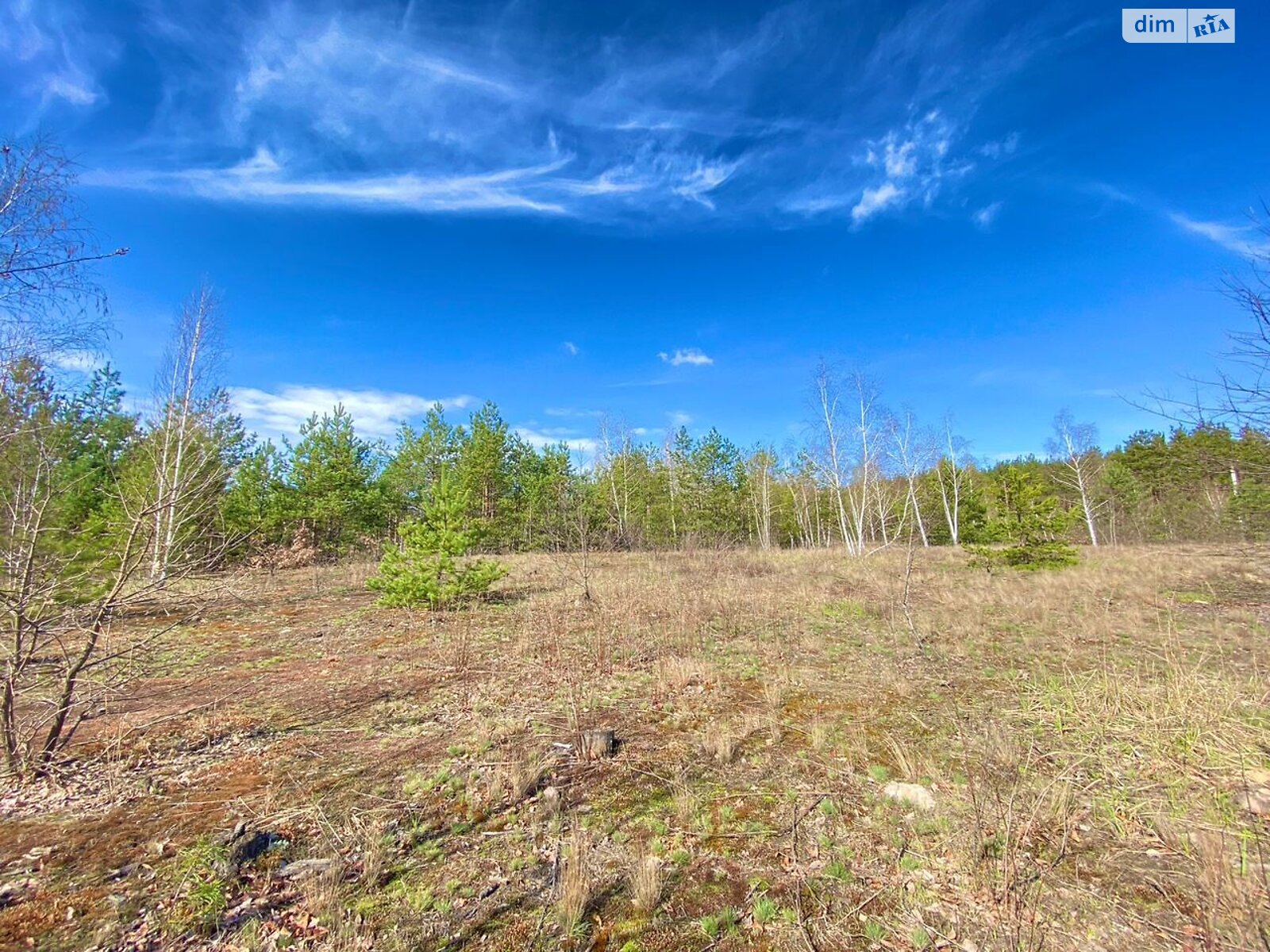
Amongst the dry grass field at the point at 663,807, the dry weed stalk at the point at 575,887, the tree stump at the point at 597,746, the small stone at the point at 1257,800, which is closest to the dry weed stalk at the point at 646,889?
the dry grass field at the point at 663,807

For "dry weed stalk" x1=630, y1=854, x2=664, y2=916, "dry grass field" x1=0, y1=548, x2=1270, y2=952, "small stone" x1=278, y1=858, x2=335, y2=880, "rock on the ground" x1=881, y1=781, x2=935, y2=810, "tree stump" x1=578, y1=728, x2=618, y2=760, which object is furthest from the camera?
"tree stump" x1=578, y1=728, x2=618, y2=760

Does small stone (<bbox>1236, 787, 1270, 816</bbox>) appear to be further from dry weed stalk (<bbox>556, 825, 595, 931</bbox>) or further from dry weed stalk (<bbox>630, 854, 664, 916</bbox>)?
dry weed stalk (<bbox>556, 825, 595, 931</bbox>)

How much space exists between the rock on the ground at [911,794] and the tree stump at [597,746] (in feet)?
6.74

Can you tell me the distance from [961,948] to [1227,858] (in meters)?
1.46

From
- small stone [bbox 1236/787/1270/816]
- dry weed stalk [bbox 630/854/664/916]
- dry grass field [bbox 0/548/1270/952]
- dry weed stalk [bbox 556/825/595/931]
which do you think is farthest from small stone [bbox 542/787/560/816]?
small stone [bbox 1236/787/1270/816]

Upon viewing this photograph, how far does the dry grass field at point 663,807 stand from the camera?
2.23m

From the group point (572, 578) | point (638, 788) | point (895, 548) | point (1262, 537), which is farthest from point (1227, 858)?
point (895, 548)

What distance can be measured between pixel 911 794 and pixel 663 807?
1.66 meters

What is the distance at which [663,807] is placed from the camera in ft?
10.7

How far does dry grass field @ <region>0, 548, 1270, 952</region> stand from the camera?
2.23 m

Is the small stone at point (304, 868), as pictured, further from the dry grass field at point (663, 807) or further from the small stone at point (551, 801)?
the small stone at point (551, 801)

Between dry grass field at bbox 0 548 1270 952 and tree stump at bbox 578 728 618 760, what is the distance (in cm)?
9

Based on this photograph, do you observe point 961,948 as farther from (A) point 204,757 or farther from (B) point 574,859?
(A) point 204,757

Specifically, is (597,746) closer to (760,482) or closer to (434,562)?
(434,562)
